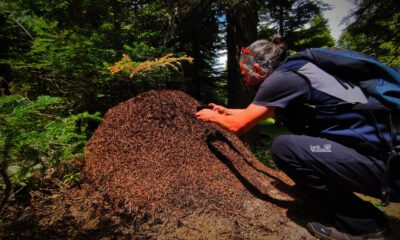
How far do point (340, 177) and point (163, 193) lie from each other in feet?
5.11

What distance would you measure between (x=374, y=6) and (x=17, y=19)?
11.8m

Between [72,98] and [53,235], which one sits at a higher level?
[72,98]

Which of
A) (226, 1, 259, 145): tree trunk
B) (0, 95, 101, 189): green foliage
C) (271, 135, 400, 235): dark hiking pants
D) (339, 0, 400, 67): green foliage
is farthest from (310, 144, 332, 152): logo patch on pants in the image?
(339, 0, 400, 67): green foliage

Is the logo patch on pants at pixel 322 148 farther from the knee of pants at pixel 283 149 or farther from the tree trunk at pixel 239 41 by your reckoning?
the tree trunk at pixel 239 41

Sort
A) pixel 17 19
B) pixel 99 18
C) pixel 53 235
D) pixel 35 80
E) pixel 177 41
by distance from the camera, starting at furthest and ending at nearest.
Result: pixel 177 41
pixel 99 18
pixel 35 80
pixel 17 19
pixel 53 235

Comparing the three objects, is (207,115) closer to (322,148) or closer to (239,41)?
(322,148)

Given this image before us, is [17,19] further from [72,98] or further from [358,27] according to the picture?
[358,27]

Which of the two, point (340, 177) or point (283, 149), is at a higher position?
point (283, 149)

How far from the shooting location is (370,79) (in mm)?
2281

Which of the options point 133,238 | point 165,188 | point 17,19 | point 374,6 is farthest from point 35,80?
point 374,6

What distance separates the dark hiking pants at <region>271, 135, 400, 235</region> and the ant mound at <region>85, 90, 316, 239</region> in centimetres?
37

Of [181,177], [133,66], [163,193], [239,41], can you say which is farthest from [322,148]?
[239,41]

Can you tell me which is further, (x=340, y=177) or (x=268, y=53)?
(x=268, y=53)

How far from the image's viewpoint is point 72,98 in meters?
3.91
